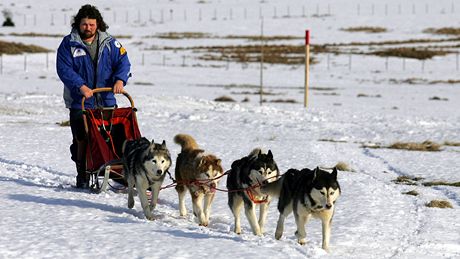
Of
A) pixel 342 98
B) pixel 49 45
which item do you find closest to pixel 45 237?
pixel 342 98

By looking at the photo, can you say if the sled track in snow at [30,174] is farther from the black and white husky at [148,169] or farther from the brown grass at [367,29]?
the brown grass at [367,29]

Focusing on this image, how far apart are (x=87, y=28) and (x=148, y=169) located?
1779mm

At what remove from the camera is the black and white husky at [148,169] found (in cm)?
741

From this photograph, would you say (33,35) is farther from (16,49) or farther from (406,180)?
(406,180)

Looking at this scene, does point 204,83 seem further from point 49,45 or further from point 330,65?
point 49,45

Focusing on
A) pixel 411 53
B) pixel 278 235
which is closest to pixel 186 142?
pixel 278 235

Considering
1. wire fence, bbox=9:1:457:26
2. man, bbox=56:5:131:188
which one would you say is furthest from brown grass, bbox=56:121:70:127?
wire fence, bbox=9:1:457:26

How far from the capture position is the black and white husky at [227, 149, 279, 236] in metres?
6.96

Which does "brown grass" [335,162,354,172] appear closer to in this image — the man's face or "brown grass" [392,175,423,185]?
"brown grass" [392,175,423,185]

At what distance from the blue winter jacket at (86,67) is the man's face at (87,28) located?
7cm

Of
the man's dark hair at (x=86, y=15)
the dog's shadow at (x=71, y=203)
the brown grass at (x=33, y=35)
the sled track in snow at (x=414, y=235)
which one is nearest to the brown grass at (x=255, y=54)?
the brown grass at (x=33, y=35)

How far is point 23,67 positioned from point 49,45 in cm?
1424

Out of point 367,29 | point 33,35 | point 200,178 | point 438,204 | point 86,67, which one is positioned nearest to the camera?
point 200,178

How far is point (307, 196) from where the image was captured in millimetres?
6414
